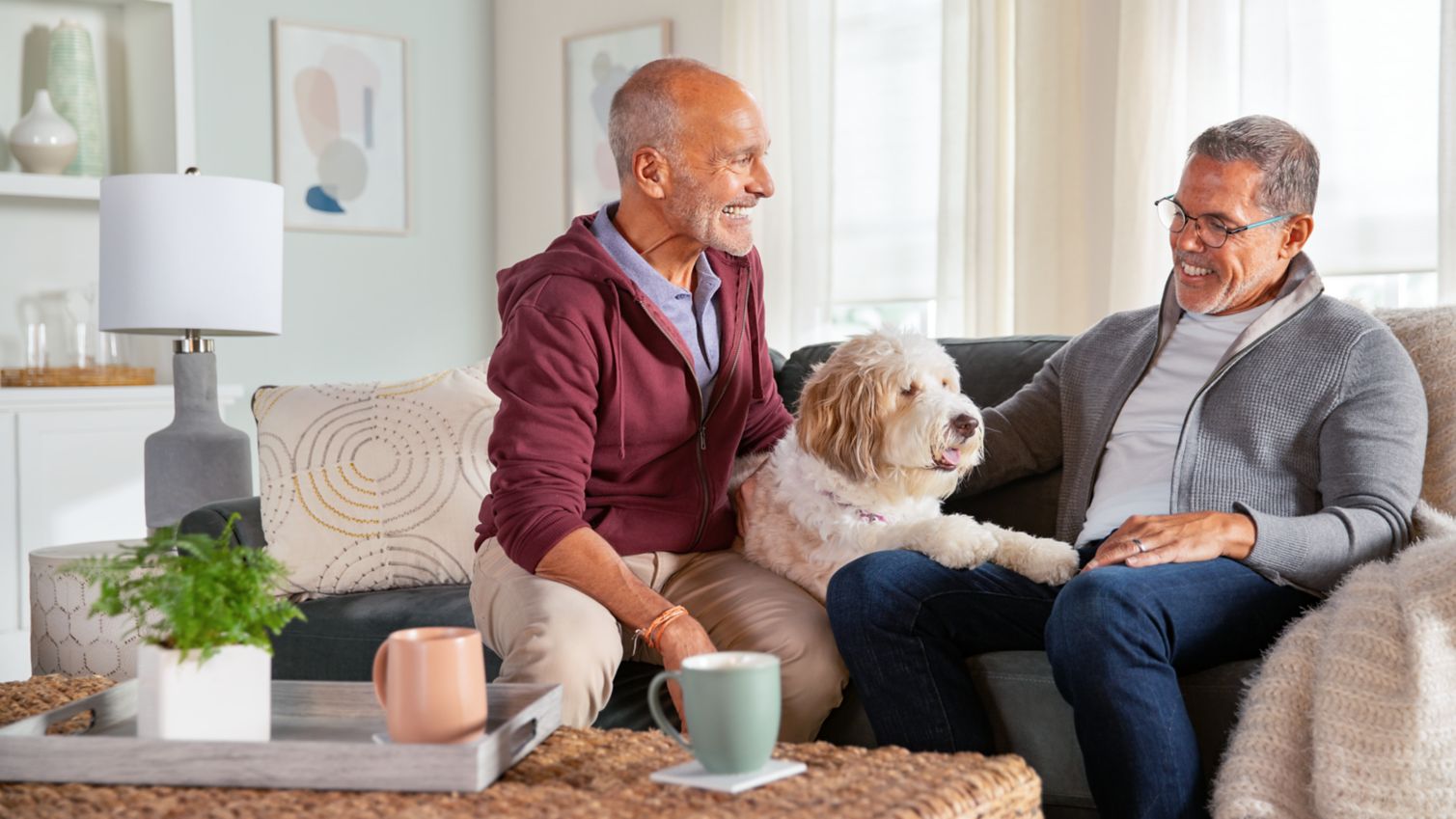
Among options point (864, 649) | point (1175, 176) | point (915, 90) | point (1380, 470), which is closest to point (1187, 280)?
point (1380, 470)

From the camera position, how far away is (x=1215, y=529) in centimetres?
185

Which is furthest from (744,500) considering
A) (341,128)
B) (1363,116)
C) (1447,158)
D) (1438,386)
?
(341,128)

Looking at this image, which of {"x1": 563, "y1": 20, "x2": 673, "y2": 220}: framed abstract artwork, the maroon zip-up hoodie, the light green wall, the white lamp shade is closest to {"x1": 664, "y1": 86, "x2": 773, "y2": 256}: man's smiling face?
the maroon zip-up hoodie

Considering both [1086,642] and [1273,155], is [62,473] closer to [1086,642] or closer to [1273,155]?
[1086,642]

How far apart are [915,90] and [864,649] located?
9.06ft

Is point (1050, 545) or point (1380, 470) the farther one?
point (1050, 545)

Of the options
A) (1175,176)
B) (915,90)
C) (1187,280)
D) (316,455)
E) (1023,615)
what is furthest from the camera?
(915,90)

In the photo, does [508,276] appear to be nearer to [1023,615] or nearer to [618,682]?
[618,682]

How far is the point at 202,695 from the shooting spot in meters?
1.26

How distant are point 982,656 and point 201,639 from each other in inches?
44.3

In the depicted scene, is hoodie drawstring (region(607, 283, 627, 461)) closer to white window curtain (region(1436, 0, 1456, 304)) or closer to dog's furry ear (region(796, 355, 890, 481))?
dog's furry ear (region(796, 355, 890, 481))

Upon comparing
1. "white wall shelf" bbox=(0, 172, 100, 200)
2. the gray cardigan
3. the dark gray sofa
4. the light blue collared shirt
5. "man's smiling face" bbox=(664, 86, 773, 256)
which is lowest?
the dark gray sofa

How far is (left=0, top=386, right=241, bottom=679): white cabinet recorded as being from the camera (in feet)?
12.8

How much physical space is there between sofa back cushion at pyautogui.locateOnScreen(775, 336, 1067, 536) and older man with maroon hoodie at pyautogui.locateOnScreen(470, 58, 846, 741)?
0.27 meters
